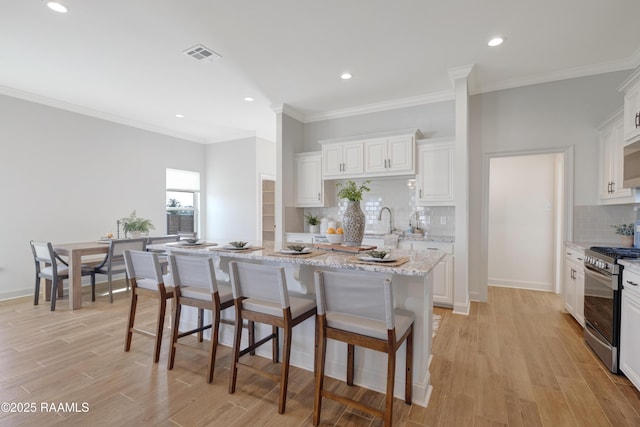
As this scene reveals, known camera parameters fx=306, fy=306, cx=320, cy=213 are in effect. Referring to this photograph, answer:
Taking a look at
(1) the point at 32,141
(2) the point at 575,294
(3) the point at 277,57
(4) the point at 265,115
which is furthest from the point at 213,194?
(2) the point at 575,294

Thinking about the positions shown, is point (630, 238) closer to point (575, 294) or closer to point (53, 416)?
point (575, 294)

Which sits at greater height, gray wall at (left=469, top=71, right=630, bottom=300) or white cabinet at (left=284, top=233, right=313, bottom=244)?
gray wall at (left=469, top=71, right=630, bottom=300)

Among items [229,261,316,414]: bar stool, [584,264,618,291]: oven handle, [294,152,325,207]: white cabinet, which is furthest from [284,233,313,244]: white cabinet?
[584,264,618,291]: oven handle

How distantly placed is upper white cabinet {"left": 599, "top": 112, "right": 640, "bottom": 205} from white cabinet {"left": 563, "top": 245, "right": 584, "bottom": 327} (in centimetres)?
66

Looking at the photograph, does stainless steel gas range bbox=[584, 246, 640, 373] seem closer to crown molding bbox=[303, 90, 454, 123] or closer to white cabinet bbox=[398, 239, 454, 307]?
white cabinet bbox=[398, 239, 454, 307]

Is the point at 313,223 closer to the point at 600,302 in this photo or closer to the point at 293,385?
the point at 293,385

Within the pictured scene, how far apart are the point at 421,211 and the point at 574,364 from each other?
2.46 metres

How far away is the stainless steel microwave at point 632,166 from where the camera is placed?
2.71m

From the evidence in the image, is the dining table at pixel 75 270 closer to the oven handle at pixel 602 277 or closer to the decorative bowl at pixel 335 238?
the decorative bowl at pixel 335 238

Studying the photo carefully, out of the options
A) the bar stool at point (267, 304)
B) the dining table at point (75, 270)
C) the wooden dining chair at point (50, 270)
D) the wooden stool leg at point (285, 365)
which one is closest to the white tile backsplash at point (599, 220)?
the bar stool at point (267, 304)

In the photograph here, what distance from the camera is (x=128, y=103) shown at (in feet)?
16.0

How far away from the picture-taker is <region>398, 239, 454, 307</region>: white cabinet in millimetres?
3828

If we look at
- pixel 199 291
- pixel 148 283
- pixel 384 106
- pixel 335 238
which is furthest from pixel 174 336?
pixel 384 106

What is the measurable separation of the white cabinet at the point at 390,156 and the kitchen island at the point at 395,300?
6.96 ft
